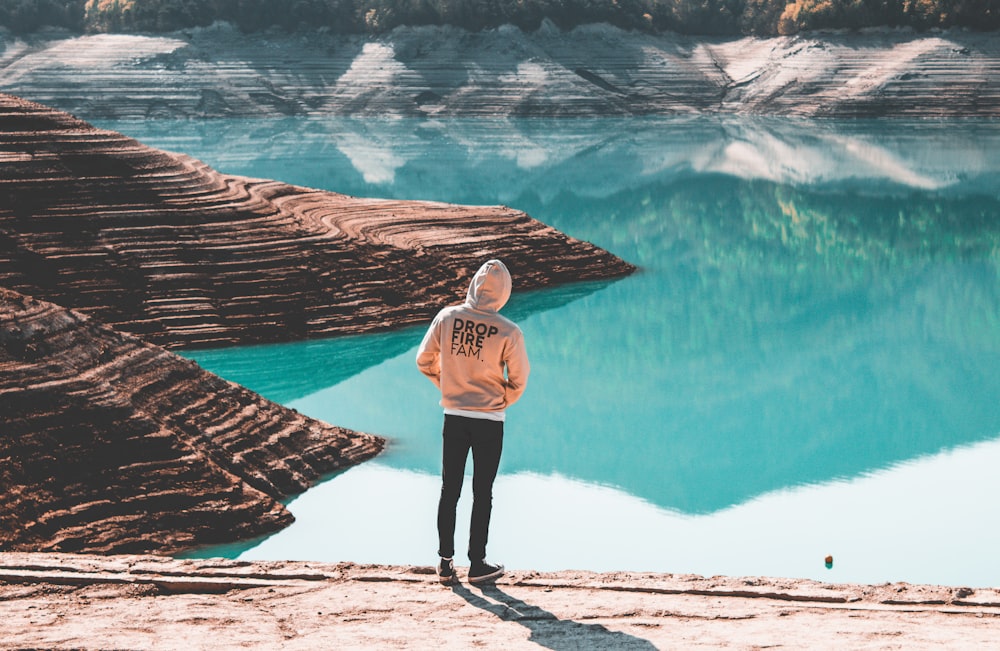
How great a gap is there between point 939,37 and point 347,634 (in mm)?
79160

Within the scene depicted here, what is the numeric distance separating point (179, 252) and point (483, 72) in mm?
64571

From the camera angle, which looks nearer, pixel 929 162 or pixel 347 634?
pixel 347 634

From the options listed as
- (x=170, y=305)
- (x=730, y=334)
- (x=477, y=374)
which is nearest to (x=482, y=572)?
(x=477, y=374)

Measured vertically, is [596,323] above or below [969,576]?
above

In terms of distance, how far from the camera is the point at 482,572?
27.3 feet

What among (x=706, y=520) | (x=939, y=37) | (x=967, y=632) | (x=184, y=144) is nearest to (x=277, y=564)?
(x=967, y=632)

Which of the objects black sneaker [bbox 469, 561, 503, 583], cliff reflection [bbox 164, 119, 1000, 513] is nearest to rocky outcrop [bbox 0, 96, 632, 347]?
cliff reflection [bbox 164, 119, 1000, 513]

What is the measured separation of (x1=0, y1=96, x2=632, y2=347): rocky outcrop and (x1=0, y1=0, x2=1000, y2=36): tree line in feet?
211

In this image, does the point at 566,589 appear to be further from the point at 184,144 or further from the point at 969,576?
the point at 184,144

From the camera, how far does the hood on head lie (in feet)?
25.8

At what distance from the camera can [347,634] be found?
7.36 m

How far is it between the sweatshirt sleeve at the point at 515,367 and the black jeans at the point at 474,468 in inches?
8.0

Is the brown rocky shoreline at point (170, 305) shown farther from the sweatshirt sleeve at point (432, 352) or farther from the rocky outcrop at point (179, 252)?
the sweatshirt sleeve at point (432, 352)

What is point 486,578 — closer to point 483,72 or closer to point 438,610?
point 438,610
